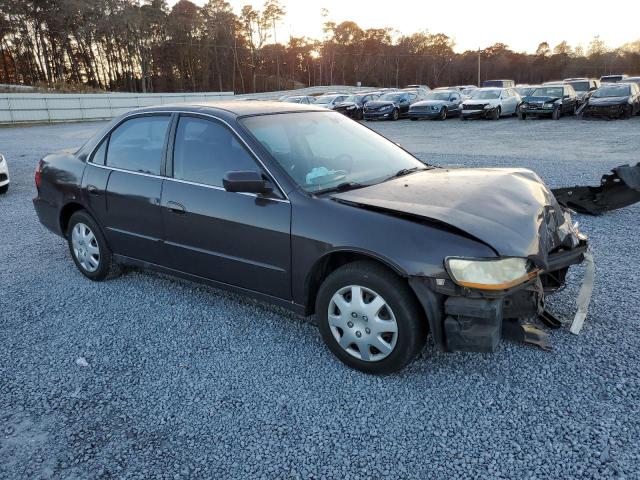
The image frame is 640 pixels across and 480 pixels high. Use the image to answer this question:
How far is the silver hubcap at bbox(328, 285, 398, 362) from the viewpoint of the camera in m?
2.93

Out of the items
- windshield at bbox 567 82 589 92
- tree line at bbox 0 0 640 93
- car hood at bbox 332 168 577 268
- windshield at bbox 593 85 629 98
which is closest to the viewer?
car hood at bbox 332 168 577 268

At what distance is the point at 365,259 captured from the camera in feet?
9.86

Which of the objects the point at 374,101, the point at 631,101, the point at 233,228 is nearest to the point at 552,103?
the point at 631,101

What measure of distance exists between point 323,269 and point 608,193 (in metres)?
4.78

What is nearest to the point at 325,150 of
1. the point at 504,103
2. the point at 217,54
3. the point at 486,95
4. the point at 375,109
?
the point at 504,103

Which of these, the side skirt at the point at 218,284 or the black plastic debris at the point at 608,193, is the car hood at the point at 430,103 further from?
the side skirt at the point at 218,284

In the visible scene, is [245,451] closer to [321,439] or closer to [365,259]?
[321,439]

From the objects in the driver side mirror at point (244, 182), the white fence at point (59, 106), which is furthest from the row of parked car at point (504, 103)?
the driver side mirror at point (244, 182)

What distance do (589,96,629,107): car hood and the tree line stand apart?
37.0 meters

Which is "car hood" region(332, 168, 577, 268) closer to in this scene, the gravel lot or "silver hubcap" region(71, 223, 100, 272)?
the gravel lot

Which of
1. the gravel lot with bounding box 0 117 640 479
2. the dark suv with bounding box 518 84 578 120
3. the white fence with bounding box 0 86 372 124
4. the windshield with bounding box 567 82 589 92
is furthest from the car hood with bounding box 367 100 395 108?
the gravel lot with bounding box 0 117 640 479

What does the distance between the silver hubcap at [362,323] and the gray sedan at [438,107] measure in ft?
Result: 78.8

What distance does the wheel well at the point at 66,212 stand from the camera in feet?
15.9

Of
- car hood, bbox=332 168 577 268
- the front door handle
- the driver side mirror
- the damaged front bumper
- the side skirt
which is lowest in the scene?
the side skirt
